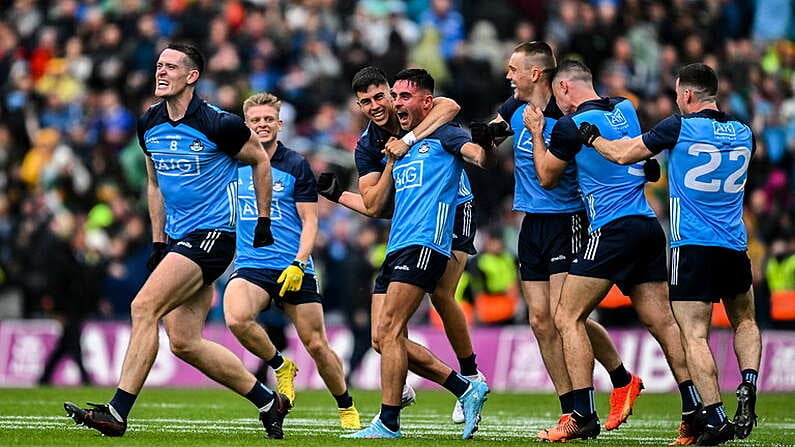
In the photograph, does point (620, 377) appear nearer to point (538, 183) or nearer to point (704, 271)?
point (704, 271)

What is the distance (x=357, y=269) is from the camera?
22.8 meters

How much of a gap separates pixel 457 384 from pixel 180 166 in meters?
2.72

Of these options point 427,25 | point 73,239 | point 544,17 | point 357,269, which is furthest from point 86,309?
point 544,17

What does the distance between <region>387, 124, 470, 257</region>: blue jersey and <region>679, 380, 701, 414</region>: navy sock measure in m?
2.08

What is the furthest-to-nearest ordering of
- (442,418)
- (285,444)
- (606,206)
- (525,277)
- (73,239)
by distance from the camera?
(73,239)
(442,418)
(525,277)
(606,206)
(285,444)

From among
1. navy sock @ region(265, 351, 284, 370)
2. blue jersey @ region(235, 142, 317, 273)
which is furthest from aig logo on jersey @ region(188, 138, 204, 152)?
navy sock @ region(265, 351, 284, 370)

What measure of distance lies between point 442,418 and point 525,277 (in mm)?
2882

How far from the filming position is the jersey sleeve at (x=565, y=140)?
40.0 ft

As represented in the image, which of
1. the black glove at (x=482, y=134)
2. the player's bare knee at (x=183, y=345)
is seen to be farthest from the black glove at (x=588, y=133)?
the player's bare knee at (x=183, y=345)

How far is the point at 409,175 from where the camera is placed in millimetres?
12492

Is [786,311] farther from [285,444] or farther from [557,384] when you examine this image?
[285,444]

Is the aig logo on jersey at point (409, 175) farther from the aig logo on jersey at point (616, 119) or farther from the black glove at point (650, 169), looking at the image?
the black glove at point (650, 169)

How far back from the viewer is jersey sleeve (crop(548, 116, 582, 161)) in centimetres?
1219

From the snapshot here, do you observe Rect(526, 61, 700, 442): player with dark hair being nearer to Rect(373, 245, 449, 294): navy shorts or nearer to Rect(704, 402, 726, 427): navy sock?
Rect(704, 402, 726, 427): navy sock
